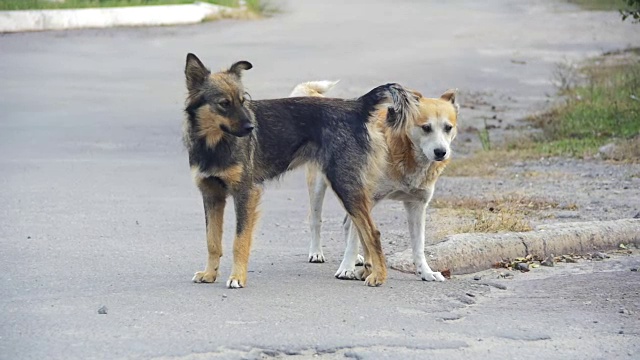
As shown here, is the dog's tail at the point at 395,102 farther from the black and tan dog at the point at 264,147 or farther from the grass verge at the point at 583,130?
the grass verge at the point at 583,130

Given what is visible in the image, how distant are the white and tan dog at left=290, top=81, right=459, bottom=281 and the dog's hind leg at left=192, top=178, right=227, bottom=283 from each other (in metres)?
0.72

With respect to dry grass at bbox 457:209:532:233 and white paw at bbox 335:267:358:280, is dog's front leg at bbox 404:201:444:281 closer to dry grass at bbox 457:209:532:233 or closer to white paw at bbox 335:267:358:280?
white paw at bbox 335:267:358:280

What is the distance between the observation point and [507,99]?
20.5 meters

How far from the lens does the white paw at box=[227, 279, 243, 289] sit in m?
8.20

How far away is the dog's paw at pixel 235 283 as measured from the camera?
26.9 ft

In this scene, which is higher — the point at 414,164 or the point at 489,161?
the point at 414,164

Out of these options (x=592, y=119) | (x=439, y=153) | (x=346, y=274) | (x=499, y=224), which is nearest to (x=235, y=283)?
(x=346, y=274)

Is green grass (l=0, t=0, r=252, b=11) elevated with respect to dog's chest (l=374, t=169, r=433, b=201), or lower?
lower

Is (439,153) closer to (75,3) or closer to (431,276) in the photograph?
(431,276)

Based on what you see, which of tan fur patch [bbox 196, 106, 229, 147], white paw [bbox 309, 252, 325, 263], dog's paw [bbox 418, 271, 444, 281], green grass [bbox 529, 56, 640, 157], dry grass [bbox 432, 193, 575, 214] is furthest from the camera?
green grass [bbox 529, 56, 640, 157]

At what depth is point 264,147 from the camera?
870 cm

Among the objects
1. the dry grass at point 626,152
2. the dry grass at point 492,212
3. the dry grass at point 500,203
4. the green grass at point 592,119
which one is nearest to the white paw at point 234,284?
the dry grass at point 492,212

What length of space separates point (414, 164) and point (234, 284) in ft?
5.04

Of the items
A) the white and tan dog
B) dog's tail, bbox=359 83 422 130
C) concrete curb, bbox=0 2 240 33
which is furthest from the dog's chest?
concrete curb, bbox=0 2 240 33
